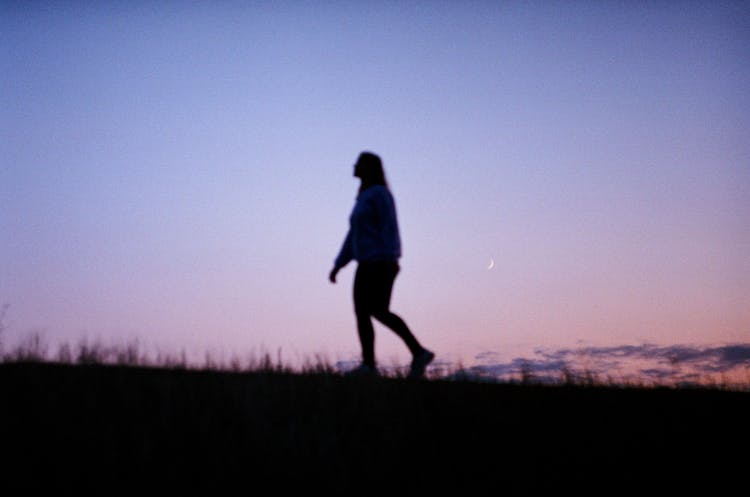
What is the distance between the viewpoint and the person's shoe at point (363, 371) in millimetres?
5910

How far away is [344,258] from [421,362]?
143 cm

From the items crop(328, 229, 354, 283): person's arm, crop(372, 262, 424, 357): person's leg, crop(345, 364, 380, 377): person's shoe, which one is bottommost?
crop(345, 364, 380, 377): person's shoe

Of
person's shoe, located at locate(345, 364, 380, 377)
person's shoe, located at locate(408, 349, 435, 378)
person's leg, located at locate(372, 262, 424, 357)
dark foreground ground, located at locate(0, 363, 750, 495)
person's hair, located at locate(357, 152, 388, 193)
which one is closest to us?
dark foreground ground, located at locate(0, 363, 750, 495)

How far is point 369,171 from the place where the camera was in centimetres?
706

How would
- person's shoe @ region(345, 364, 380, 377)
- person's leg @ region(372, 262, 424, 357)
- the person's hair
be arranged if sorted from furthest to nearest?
the person's hair → person's leg @ region(372, 262, 424, 357) → person's shoe @ region(345, 364, 380, 377)

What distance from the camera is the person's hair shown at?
23.1 ft

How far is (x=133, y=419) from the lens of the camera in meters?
3.68

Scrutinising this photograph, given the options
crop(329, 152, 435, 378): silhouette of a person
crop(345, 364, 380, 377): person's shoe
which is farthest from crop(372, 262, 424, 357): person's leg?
crop(345, 364, 380, 377): person's shoe

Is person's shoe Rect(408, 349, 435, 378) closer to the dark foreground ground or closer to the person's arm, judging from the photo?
the person's arm

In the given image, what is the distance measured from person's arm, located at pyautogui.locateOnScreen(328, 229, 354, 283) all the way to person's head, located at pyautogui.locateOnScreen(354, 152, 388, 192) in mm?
572

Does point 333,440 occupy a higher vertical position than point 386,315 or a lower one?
lower

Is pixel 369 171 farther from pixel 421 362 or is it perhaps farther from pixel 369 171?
pixel 421 362

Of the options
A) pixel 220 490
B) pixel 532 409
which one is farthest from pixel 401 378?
pixel 220 490

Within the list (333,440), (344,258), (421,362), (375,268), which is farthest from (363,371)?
(333,440)
